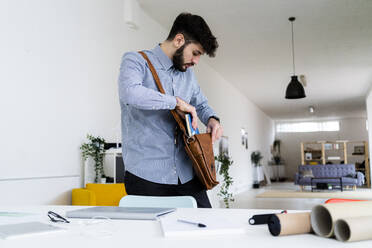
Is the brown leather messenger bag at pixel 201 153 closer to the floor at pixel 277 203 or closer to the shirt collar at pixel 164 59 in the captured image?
the shirt collar at pixel 164 59

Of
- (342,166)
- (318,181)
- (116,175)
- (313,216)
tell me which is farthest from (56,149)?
(342,166)

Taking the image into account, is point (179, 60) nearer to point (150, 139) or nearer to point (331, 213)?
point (150, 139)

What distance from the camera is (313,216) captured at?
28.6 inches

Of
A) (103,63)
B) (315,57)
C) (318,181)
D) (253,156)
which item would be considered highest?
(315,57)

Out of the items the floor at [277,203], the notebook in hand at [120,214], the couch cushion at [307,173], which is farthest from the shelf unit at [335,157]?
the notebook in hand at [120,214]

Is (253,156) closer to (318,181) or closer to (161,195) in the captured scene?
(318,181)

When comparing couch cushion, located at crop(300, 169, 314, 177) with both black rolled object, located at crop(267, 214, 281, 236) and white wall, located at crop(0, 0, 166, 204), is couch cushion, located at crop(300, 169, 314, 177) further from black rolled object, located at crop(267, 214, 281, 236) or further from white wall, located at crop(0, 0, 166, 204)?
black rolled object, located at crop(267, 214, 281, 236)

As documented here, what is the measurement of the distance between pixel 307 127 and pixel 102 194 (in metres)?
17.4

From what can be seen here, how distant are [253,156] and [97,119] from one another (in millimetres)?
9839

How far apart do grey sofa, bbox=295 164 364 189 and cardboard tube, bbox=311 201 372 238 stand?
11.4 meters

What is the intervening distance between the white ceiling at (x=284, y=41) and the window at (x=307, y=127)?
6835mm

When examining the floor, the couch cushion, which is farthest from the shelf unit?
the floor

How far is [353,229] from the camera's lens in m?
0.63

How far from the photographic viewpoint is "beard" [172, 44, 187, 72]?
1679 mm
